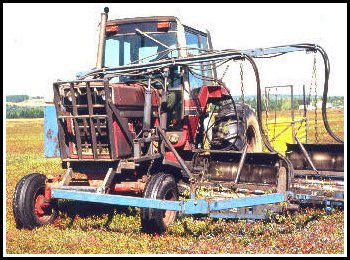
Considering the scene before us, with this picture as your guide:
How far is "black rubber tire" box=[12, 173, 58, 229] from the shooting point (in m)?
7.15

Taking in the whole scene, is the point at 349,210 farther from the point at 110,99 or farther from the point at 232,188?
the point at 110,99

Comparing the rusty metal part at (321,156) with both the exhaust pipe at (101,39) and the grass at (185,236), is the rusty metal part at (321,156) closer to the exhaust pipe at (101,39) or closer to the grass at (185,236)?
the grass at (185,236)

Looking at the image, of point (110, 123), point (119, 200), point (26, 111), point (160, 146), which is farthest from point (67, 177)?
point (26, 111)

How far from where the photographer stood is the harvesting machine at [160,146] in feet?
22.7

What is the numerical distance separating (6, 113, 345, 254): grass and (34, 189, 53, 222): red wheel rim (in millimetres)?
217

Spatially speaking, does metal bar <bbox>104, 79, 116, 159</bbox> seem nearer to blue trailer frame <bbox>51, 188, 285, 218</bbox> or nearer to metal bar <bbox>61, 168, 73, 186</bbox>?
blue trailer frame <bbox>51, 188, 285, 218</bbox>

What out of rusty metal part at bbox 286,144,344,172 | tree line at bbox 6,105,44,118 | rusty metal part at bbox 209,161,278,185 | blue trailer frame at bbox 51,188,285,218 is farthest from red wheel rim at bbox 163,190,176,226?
tree line at bbox 6,105,44,118

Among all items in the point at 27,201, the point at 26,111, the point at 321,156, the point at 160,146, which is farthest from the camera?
the point at 26,111

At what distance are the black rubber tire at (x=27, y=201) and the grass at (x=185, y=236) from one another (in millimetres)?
133

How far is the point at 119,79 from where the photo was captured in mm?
8289

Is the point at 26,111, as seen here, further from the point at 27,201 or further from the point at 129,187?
the point at 129,187

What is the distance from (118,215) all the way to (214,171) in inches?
65.2

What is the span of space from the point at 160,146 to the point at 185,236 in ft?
4.52

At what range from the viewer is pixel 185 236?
6.86m
